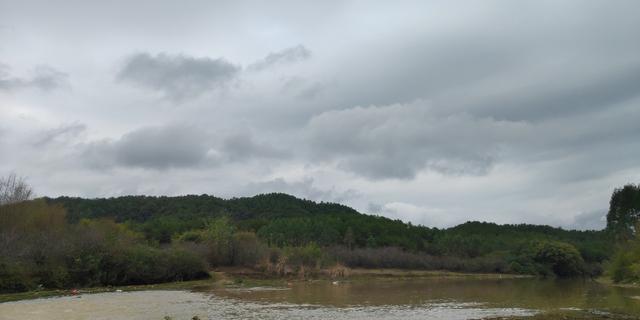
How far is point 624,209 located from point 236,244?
9089 cm

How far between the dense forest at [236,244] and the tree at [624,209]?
0.77ft

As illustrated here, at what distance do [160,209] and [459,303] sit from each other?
4955 inches

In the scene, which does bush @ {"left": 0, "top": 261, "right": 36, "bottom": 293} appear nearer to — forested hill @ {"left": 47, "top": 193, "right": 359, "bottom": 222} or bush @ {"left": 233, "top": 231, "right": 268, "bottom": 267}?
bush @ {"left": 233, "top": 231, "right": 268, "bottom": 267}

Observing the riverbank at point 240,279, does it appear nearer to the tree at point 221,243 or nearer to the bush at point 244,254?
the bush at point 244,254

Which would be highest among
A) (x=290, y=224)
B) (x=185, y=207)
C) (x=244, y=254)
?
(x=185, y=207)

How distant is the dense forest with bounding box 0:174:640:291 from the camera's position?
61031 mm

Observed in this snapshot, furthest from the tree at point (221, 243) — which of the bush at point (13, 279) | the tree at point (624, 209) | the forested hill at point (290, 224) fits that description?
the tree at point (624, 209)

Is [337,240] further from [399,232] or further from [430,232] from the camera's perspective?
[430,232]

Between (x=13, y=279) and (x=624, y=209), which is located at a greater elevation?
(x=624, y=209)

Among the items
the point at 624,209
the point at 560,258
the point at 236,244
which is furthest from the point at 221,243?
the point at 624,209

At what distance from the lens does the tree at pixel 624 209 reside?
124 m

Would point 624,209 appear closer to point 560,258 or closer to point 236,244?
point 560,258

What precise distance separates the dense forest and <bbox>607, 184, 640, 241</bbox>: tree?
0.23 meters

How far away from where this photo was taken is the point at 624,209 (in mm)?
127125
